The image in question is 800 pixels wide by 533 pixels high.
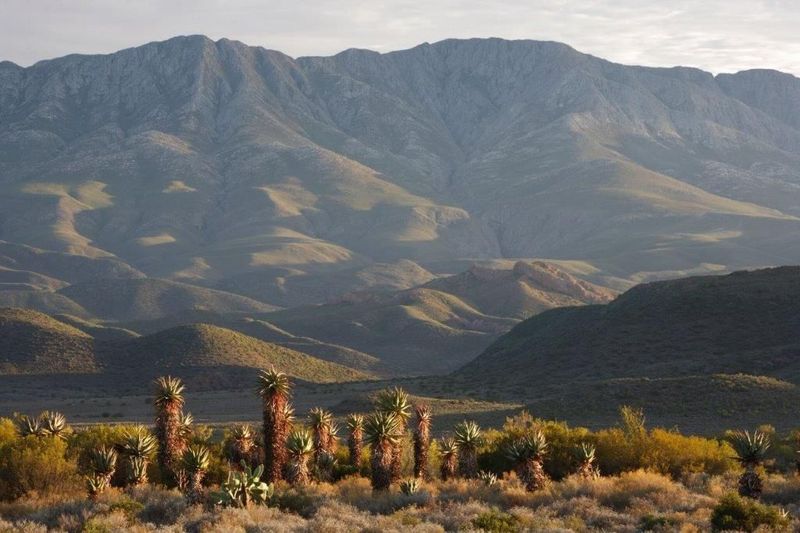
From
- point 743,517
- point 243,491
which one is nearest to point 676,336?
point 743,517

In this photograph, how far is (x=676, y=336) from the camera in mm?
85188

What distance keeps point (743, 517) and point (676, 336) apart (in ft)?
207

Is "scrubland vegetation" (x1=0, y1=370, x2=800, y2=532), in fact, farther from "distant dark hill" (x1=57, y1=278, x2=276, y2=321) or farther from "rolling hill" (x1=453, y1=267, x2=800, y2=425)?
"distant dark hill" (x1=57, y1=278, x2=276, y2=321)

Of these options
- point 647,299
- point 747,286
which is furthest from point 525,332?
point 747,286

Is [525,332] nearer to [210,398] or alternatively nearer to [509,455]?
[210,398]

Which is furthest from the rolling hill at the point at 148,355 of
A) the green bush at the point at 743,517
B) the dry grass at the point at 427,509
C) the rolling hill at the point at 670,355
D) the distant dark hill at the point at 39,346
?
the green bush at the point at 743,517

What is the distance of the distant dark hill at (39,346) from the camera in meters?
97.9

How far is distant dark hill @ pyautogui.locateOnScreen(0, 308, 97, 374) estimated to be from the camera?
97875 mm

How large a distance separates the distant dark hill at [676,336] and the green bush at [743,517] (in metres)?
47.6

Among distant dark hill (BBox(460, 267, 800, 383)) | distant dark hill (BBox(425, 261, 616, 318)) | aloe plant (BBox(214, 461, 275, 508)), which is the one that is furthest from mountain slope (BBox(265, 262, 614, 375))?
aloe plant (BBox(214, 461, 275, 508))

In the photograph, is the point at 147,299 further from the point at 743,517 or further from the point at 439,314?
the point at 743,517

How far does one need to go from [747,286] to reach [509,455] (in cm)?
6602

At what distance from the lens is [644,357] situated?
83312 millimetres

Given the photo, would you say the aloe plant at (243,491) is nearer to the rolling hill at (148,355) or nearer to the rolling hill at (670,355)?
the rolling hill at (670,355)
